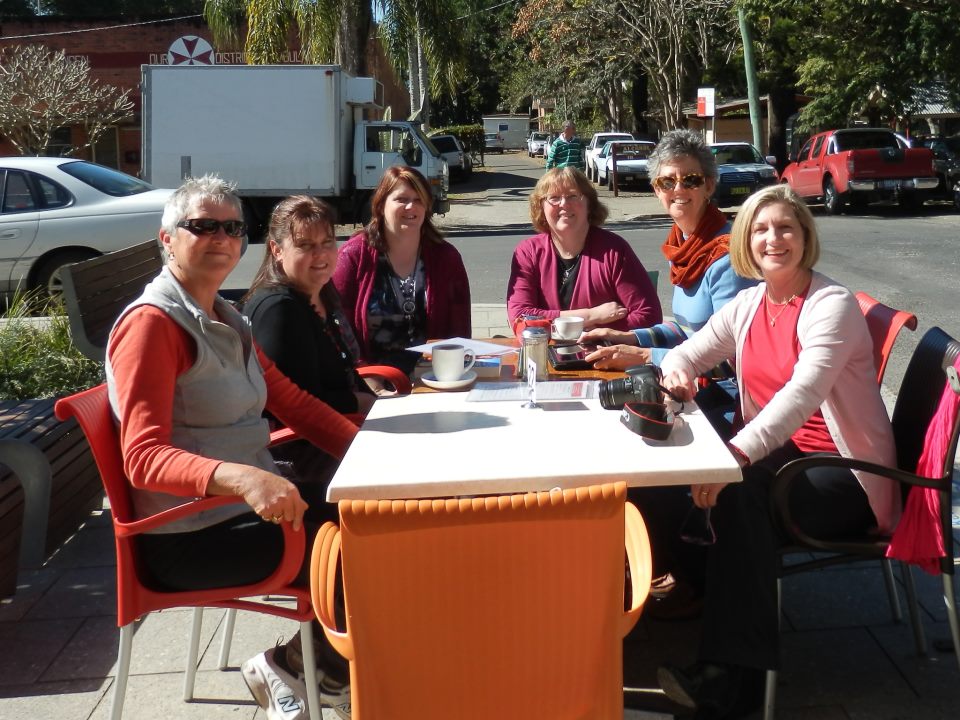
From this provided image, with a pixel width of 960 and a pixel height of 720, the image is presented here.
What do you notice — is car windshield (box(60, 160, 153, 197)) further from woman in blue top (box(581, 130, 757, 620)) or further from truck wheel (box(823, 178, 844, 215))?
truck wheel (box(823, 178, 844, 215))

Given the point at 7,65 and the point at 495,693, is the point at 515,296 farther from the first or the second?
the point at 7,65

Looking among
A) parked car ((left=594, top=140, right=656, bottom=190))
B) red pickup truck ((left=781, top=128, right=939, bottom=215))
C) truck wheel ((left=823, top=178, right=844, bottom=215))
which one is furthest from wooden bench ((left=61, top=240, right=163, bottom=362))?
parked car ((left=594, top=140, right=656, bottom=190))

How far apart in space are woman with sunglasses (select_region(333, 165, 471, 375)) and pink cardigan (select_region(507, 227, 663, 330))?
30cm

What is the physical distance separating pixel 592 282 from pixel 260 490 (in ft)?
8.58

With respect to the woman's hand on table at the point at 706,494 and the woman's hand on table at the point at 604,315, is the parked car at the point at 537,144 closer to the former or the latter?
the woman's hand on table at the point at 604,315

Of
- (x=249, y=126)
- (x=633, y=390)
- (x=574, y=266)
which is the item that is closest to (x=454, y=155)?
(x=249, y=126)

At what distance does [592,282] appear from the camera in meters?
4.71

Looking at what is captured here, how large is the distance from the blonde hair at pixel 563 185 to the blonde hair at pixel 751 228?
140cm

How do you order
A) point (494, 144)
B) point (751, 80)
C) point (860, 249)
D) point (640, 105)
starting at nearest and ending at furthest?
point (860, 249) < point (751, 80) < point (640, 105) < point (494, 144)

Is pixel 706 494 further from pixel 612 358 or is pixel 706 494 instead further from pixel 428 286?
pixel 428 286

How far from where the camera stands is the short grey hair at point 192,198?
283 cm

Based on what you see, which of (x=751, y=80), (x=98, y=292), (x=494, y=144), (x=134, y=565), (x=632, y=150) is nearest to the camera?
(x=134, y=565)

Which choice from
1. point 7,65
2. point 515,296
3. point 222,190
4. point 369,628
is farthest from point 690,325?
point 7,65

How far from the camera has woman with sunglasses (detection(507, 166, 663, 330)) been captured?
4.68m
